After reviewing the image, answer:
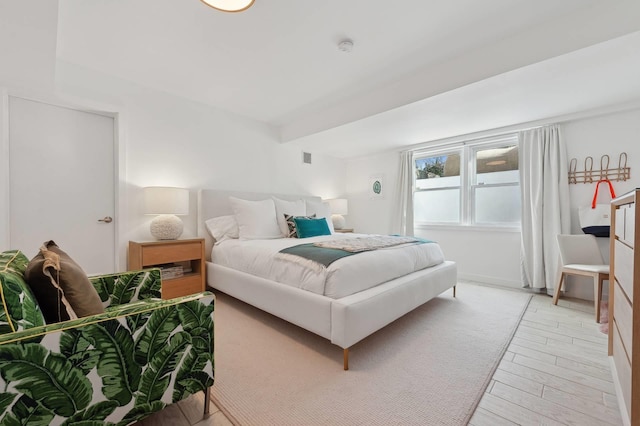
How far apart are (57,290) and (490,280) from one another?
14.5 ft

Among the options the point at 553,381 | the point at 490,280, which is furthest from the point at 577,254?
the point at 553,381

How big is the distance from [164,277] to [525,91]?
404cm

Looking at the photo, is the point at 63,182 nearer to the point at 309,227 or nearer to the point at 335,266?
the point at 309,227

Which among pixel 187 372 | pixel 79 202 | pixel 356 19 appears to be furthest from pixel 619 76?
pixel 79 202

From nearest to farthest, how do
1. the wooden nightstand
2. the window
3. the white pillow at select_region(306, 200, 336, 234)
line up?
1. the wooden nightstand
2. the window
3. the white pillow at select_region(306, 200, 336, 234)

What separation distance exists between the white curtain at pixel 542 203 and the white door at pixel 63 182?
4.89m

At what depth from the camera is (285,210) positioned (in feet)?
11.9

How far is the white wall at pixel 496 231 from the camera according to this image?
2.93m

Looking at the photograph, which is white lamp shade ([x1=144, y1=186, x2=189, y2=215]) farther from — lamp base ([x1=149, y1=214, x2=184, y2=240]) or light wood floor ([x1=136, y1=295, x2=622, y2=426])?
light wood floor ([x1=136, y1=295, x2=622, y2=426])

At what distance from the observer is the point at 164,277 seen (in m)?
2.84

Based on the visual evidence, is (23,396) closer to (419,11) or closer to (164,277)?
Answer: (164,277)

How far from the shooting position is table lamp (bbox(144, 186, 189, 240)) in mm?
2812

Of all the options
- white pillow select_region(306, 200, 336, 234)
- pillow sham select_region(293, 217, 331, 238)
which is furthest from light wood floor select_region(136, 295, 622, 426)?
white pillow select_region(306, 200, 336, 234)

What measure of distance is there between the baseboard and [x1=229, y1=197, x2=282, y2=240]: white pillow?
2837 millimetres
